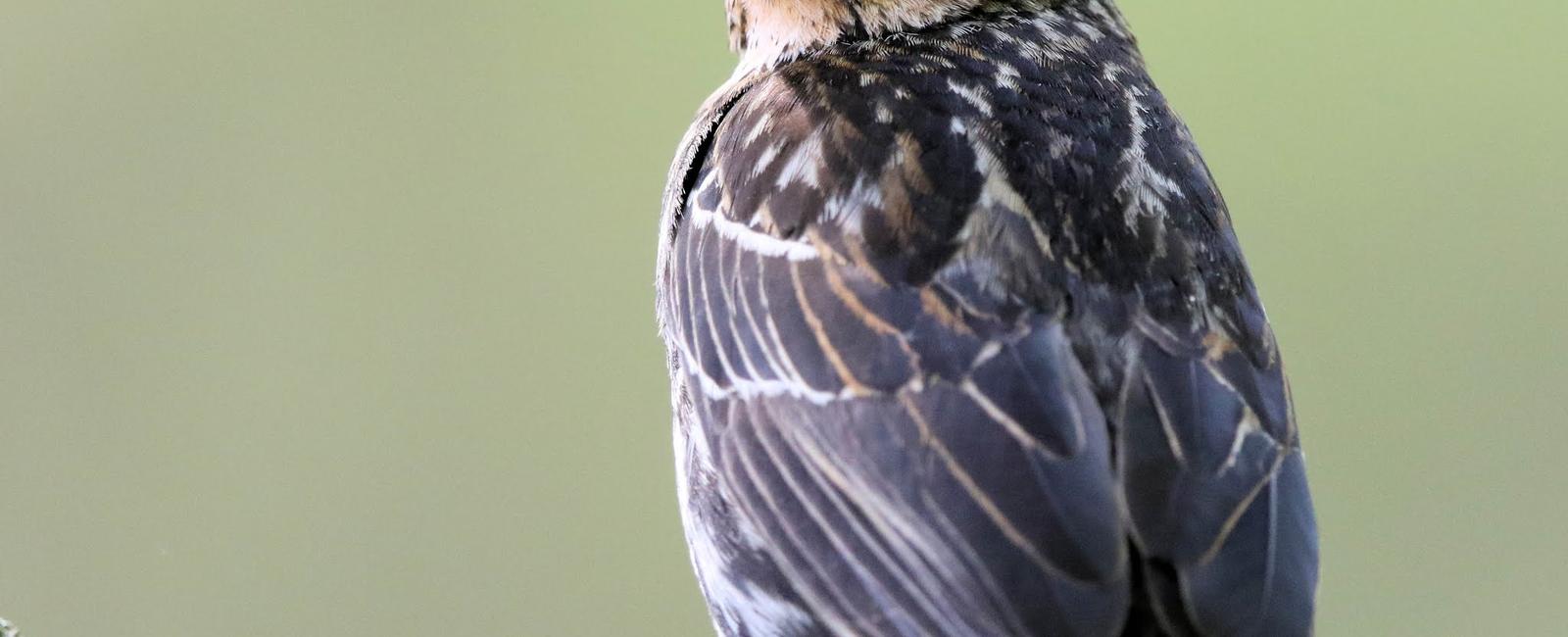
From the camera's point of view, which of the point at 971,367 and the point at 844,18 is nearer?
the point at 971,367

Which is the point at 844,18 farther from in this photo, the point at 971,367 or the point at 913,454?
the point at 913,454

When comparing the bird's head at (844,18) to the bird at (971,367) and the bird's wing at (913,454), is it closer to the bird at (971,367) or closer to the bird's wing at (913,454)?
the bird at (971,367)

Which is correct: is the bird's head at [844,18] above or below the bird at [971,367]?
above

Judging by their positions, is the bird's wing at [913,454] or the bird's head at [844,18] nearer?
the bird's wing at [913,454]

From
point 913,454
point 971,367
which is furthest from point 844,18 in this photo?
point 913,454

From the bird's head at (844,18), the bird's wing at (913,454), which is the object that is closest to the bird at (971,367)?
the bird's wing at (913,454)

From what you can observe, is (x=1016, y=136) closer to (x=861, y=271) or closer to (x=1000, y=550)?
(x=861, y=271)

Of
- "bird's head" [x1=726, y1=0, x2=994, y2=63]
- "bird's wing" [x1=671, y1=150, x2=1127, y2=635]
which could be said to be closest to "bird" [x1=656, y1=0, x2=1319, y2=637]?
"bird's wing" [x1=671, y1=150, x2=1127, y2=635]

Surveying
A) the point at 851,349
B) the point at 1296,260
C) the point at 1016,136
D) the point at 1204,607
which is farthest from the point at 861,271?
the point at 1296,260
